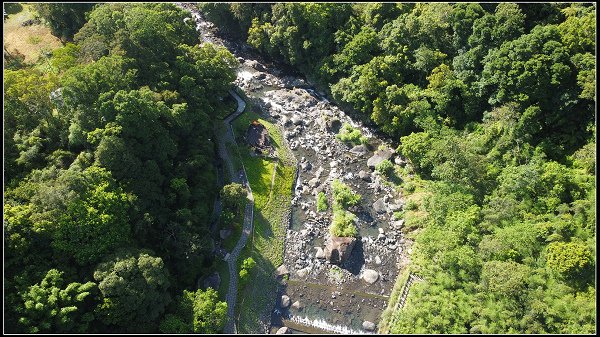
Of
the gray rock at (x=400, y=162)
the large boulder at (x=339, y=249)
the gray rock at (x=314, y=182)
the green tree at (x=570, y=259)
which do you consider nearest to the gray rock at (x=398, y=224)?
the large boulder at (x=339, y=249)

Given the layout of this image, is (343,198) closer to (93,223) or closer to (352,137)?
(352,137)

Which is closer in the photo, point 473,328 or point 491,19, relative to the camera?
point 473,328

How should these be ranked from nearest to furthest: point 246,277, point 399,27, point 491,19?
point 246,277 → point 491,19 → point 399,27

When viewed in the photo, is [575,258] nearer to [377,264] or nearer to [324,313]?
[377,264]

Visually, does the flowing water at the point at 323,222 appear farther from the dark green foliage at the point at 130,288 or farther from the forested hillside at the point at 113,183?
the dark green foliage at the point at 130,288

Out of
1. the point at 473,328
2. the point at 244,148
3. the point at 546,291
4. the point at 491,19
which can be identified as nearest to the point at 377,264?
the point at 473,328

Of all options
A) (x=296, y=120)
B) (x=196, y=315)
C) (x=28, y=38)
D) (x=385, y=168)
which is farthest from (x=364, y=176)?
(x=28, y=38)
